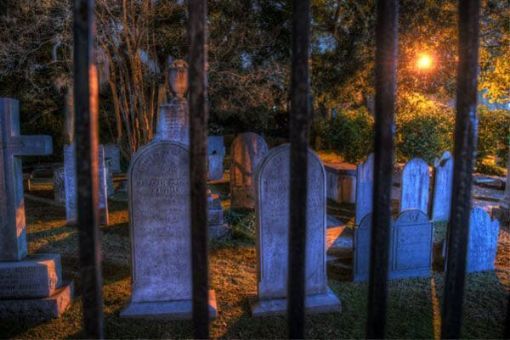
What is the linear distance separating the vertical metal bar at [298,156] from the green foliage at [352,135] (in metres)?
11.5

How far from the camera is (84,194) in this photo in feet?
4.95

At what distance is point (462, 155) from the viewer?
1.59m

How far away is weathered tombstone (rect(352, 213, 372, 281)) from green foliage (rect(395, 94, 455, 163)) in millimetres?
8043

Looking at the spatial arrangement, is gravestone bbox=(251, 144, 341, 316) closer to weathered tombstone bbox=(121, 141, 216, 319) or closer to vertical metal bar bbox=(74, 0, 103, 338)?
weathered tombstone bbox=(121, 141, 216, 319)

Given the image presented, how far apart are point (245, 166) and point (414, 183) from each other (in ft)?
13.6

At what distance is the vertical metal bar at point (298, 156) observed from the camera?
155cm

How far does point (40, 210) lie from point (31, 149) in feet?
20.4

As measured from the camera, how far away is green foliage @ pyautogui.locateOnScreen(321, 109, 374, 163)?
511 inches

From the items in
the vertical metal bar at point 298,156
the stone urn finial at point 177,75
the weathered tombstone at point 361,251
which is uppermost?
the stone urn finial at point 177,75

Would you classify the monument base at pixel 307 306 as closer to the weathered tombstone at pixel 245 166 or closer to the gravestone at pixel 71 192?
the gravestone at pixel 71 192

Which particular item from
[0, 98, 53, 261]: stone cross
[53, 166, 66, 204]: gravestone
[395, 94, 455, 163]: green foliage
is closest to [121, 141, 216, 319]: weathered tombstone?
[0, 98, 53, 261]: stone cross

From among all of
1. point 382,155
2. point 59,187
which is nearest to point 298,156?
point 382,155

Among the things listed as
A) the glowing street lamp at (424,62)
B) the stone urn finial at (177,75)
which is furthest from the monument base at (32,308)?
the glowing street lamp at (424,62)

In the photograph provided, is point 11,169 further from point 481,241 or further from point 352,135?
point 352,135
